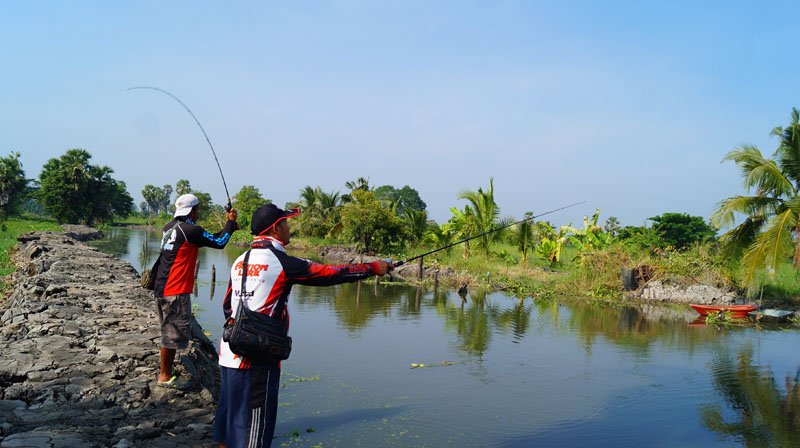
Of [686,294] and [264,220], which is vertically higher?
[264,220]

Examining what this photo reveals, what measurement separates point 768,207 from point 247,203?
178ft

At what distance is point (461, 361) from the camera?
31.6 feet

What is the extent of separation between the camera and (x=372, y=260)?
28672 millimetres

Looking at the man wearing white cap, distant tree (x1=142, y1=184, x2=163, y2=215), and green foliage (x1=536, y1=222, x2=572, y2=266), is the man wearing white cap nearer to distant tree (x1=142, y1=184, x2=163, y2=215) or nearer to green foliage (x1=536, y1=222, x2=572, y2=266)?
green foliage (x1=536, y1=222, x2=572, y2=266)

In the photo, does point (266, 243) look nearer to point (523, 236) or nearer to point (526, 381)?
point (526, 381)

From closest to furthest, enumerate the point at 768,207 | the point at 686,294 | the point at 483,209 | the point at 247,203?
the point at 768,207, the point at 686,294, the point at 483,209, the point at 247,203

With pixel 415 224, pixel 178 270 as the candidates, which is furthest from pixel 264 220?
pixel 415 224

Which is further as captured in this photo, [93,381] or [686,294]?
[686,294]

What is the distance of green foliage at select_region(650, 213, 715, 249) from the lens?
41750mm

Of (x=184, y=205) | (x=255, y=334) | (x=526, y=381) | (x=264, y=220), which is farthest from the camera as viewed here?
(x=526, y=381)

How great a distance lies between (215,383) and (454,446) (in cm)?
331

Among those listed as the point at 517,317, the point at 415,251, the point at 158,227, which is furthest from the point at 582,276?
the point at 158,227

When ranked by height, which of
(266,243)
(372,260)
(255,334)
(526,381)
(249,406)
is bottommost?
(526,381)

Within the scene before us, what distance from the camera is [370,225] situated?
29156 millimetres
